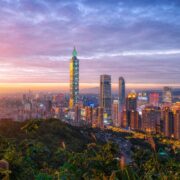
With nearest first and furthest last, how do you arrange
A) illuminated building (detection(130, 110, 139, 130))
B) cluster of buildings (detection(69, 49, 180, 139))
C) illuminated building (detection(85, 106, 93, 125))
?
cluster of buildings (detection(69, 49, 180, 139)) < illuminated building (detection(130, 110, 139, 130)) < illuminated building (detection(85, 106, 93, 125))

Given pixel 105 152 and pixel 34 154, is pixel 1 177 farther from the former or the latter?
pixel 34 154

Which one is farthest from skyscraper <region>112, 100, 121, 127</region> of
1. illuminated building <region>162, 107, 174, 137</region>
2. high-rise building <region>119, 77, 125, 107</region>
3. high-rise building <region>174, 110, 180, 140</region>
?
high-rise building <region>174, 110, 180, 140</region>

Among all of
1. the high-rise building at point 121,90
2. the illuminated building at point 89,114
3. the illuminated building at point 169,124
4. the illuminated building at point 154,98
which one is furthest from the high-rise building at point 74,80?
the illuminated building at point 169,124

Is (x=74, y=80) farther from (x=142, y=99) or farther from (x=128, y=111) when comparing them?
(x=142, y=99)

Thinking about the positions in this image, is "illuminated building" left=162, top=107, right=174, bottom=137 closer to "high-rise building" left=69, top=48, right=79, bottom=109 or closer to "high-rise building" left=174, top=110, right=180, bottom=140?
"high-rise building" left=174, top=110, right=180, bottom=140

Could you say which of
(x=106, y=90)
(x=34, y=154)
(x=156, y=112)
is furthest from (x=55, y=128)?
(x=106, y=90)

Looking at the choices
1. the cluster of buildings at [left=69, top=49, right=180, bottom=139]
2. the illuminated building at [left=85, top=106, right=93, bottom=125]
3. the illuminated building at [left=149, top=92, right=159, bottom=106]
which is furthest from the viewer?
the illuminated building at [left=149, top=92, right=159, bottom=106]

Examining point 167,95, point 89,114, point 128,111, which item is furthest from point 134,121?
point 167,95
